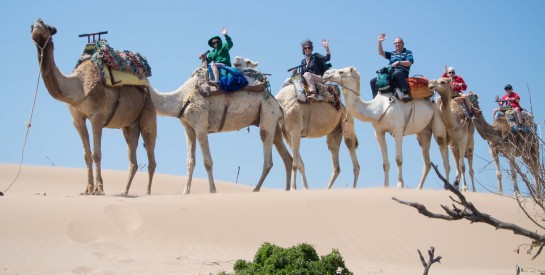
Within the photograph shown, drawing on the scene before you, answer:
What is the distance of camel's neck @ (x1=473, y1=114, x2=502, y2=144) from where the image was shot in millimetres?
19562

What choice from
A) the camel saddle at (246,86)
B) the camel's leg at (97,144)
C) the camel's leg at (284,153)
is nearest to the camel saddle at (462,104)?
the camel's leg at (284,153)

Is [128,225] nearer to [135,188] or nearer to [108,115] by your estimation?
[108,115]

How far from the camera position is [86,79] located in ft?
46.0

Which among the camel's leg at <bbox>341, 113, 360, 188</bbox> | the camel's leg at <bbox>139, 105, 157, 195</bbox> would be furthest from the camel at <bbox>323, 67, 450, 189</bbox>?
the camel's leg at <bbox>139, 105, 157, 195</bbox>

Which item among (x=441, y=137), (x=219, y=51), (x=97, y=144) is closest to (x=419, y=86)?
(x=441, y=137)

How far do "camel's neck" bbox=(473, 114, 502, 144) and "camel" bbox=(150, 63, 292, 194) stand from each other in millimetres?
5569

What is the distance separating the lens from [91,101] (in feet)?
45.9

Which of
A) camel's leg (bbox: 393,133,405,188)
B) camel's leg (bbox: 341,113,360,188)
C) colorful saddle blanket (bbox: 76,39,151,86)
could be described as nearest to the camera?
colorful saddle blanket (bbox: 76,39,151,86)

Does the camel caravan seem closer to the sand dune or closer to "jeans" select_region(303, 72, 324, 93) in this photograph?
"jeans" select_region(303, 72, 324, 93)

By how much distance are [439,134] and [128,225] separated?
870cm

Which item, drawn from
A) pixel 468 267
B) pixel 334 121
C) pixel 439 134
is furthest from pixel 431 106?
pixel 468 267

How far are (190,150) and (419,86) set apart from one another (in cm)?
523

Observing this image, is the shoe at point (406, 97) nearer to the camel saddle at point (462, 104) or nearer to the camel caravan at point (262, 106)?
the camel caravan at point (262, 106)

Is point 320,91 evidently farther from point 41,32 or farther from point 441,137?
point 41,32
